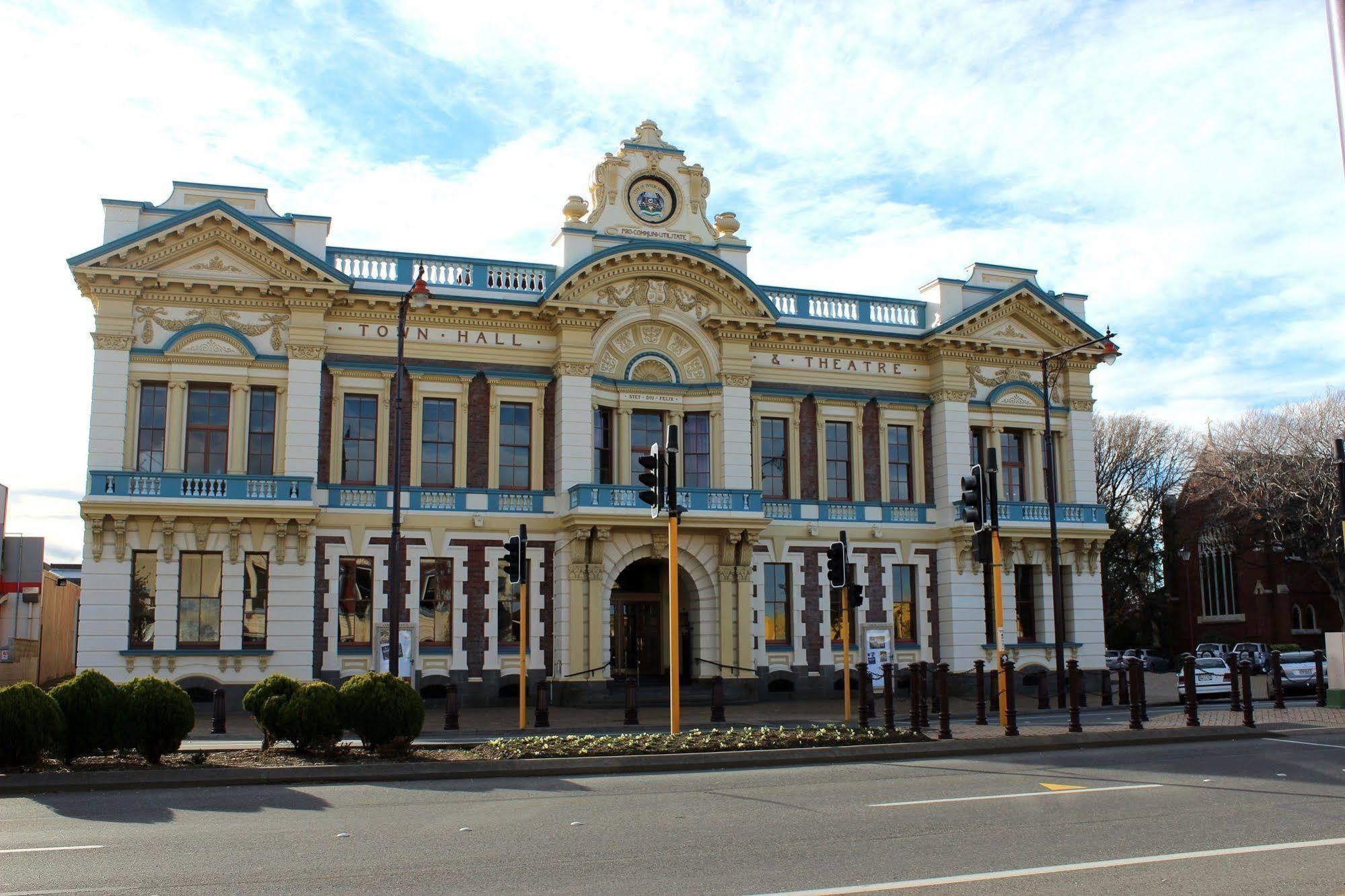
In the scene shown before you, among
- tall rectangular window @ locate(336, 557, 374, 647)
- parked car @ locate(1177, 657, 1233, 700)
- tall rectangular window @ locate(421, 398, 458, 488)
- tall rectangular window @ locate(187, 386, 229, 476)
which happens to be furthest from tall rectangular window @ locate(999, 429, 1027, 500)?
tall rectangular window @ locate(187, 386, 229, 476)

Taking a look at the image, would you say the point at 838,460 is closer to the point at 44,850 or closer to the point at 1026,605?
the point at 1026,605

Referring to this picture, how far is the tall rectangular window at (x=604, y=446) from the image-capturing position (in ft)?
111

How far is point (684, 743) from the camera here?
17.8 meters

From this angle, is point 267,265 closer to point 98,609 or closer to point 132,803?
point 98,609

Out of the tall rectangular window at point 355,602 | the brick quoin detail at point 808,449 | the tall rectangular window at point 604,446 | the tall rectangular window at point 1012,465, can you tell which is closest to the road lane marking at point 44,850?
the tall rectangular window at point 355,602

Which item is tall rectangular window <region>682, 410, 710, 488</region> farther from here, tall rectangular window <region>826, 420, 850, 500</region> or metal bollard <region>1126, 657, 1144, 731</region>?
metal bollard <region>1126, 657, 1144, 731</region>

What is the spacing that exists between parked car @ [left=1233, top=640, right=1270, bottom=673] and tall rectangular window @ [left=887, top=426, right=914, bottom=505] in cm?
1712

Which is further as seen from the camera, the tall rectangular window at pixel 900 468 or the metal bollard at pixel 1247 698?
the tall rectangular window at pixel 900 468

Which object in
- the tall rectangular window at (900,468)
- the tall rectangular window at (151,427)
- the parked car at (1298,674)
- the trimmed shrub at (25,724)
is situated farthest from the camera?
the tall rectangular window at (900,468)

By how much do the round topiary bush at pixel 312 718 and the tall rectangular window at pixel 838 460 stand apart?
21.7 m

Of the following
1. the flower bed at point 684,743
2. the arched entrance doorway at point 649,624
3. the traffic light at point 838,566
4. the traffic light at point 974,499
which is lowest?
the flower bed at point 684,743

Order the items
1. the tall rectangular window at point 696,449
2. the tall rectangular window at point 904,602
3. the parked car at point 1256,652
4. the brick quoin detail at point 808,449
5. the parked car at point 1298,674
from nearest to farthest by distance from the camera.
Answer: the tall rectangular window at point 696,449
the parked car at point 1298,674
the brick quoin detail at point 808,449
the tall rectangular window at point 904,602
the parked car at point 1256,652

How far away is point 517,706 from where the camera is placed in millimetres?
31531

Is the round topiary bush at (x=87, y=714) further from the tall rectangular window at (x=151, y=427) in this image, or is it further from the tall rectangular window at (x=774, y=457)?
the tall rectangular window at (x=774, y=457)
